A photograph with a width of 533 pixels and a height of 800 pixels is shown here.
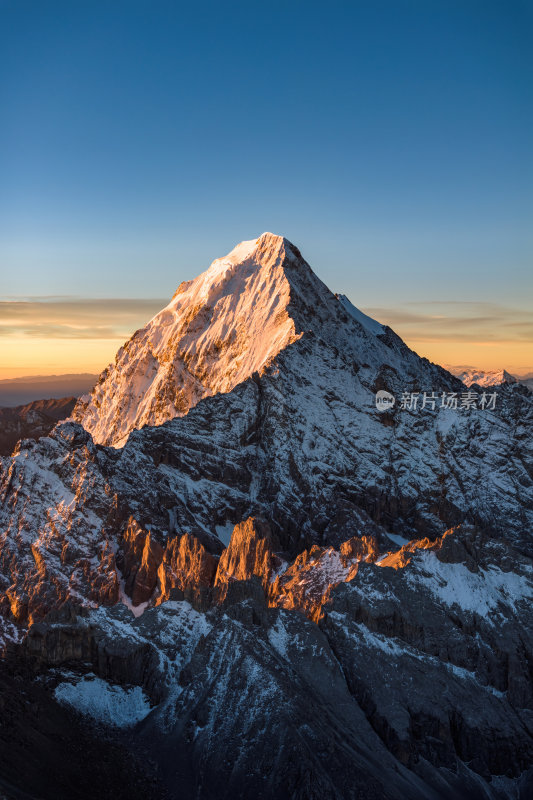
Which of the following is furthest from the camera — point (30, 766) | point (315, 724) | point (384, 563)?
point (384, 563)

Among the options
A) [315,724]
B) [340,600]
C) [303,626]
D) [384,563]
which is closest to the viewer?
[315,724]

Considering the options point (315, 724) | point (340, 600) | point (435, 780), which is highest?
point (340, 600)

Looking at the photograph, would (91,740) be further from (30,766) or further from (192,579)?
(192,579)

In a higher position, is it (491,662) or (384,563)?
(384,563)

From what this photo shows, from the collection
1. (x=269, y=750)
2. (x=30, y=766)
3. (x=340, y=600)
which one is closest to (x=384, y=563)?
(x=340, y=600)

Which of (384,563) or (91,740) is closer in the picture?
(91,740)

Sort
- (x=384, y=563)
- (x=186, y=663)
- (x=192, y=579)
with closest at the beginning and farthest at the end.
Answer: (x=186, y=663) → (x=384, y=563) → (x=192, y=579)

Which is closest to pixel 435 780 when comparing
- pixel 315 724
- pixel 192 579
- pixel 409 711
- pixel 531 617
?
pixel 409 711

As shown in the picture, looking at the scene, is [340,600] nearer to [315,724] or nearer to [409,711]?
[409,711]

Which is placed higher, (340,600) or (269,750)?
(340,600)
